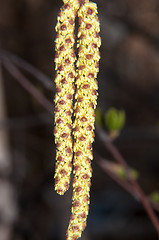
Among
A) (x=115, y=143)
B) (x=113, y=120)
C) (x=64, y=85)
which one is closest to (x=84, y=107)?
(x=64, y=85)

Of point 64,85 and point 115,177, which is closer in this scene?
point 64,85

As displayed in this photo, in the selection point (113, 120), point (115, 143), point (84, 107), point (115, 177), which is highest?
point (115, 143)

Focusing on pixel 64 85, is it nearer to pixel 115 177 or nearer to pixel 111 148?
pixel 111 148

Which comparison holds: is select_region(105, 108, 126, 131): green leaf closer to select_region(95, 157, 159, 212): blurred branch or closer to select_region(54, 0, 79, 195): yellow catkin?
select_region(95, 157, 159, 212): blurred branch

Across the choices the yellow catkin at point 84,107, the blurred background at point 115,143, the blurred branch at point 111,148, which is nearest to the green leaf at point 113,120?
the blurred branch at point 111,148

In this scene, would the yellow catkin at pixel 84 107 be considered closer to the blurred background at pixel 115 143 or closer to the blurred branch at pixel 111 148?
the blurred branch at pixel 111 148

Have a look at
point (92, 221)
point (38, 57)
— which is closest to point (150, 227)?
point (92, 221)

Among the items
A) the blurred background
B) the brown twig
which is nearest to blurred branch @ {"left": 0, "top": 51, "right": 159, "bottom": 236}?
the brown twig
